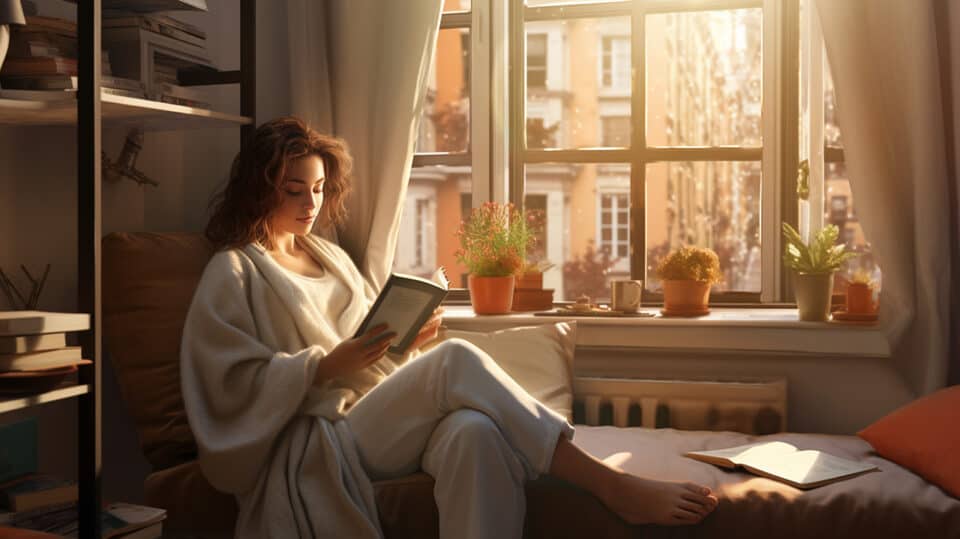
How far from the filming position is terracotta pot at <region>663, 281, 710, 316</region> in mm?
2834

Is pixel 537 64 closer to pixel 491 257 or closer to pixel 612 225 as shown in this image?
pixel 612 225

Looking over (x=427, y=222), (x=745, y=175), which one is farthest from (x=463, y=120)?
(x=745, y=175)

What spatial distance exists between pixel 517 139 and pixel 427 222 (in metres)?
26.5

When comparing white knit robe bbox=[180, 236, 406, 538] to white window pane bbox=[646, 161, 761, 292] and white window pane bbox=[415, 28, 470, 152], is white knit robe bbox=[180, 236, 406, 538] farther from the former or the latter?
white window pane bbox=[415, 28, 470, 152]

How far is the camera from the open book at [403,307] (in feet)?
7.13

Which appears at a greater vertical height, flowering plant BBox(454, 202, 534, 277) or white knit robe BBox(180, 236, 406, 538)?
flowering plant BBox(454, 202, 534, 277)

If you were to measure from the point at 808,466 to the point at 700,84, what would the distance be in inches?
905

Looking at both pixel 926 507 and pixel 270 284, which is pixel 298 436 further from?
pixel 926 507

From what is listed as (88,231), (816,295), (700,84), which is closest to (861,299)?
(816,295)

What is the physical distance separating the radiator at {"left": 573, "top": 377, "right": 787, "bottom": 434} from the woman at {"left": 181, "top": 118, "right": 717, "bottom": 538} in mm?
699

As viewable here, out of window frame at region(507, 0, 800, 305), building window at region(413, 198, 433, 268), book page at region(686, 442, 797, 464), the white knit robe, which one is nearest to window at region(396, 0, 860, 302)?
window frame at region(507, 0, 800, 305)

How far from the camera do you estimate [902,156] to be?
2.55m

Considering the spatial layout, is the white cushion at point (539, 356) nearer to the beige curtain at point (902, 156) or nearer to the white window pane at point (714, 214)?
the beige curtain at point (902, 156)

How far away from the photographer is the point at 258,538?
203cm
